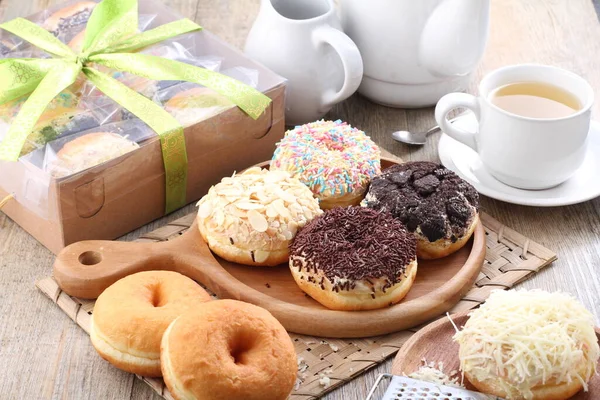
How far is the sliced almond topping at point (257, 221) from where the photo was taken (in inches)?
59.1

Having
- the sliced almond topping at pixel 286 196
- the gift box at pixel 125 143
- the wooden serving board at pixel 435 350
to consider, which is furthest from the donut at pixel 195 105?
the wooden serving board at pixel 435 350

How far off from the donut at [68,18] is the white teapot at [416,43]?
58 cm

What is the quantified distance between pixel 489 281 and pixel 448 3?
617mm

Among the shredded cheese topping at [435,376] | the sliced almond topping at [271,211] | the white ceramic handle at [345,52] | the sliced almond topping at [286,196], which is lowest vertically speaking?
the shredded cheese topping at [435,376]

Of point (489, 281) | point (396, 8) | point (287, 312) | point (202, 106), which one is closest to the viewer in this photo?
point (287, 312)

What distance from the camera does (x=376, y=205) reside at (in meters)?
1.56

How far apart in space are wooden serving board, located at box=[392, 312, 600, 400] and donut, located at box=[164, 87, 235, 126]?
61 cm

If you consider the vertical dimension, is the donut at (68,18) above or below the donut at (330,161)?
above

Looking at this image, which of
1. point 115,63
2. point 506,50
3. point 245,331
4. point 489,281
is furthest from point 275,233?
point 506,50

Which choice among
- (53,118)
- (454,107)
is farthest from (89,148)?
(454,107)

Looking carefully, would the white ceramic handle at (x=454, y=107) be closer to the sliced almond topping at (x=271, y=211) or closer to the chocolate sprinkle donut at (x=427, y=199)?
the chocolate sprinkle donut at (x=427, y=199)

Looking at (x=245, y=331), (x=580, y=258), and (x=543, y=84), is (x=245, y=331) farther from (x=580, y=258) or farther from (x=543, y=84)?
(x=543, y=84)

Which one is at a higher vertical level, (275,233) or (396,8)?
(396,8)

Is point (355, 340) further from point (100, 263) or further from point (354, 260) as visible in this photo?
point (100, 263)
